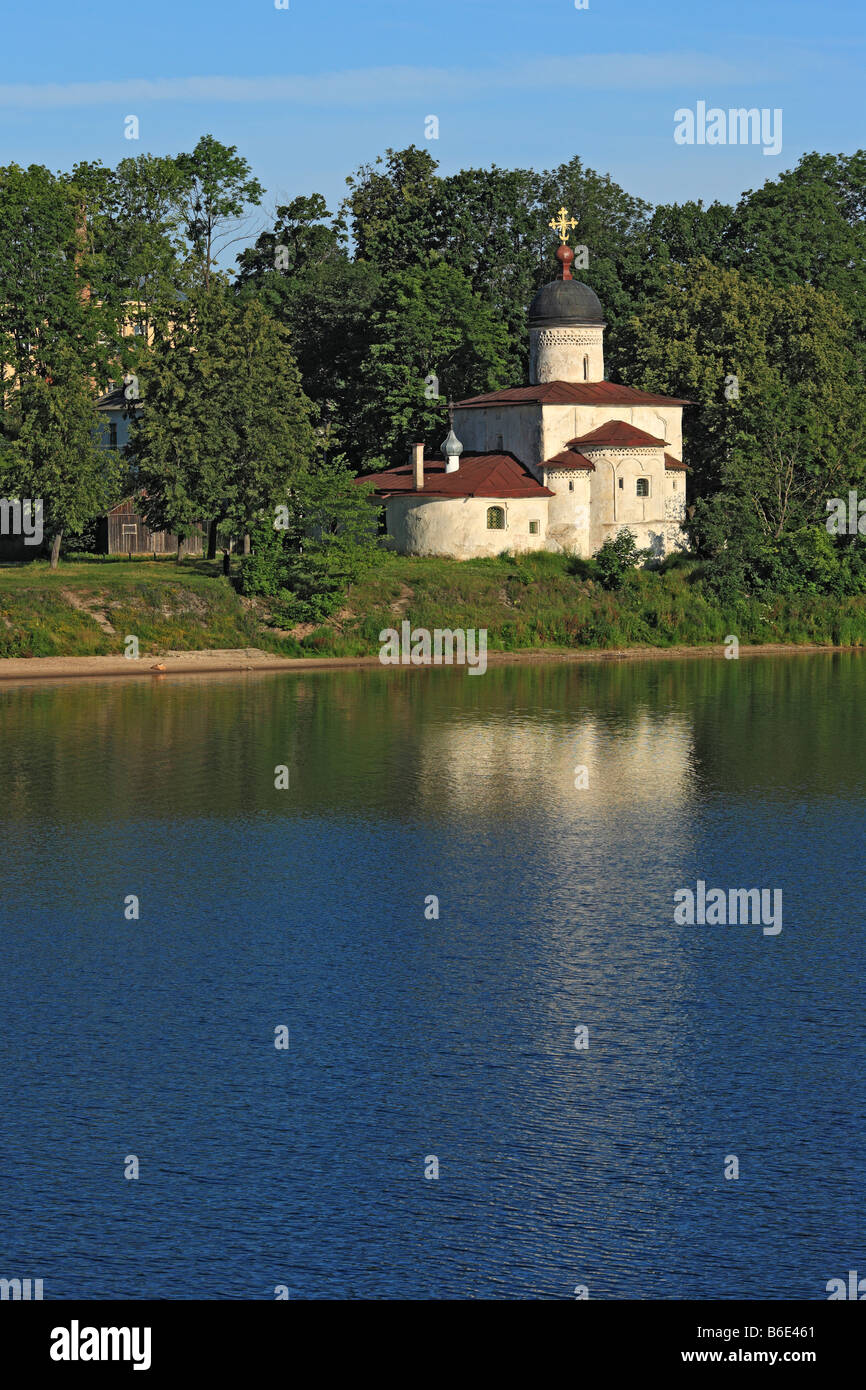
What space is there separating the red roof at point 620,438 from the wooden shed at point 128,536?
22.2 m

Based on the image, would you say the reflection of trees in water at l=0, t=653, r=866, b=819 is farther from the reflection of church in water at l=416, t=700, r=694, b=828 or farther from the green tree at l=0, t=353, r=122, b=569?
the green tree at l=0, t=353, r=122, b=569

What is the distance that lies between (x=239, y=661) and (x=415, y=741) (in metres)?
24.9

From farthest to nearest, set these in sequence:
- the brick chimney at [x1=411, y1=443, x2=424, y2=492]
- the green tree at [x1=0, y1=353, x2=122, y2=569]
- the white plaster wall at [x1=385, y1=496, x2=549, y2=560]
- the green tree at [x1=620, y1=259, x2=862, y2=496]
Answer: the green tree at [x1=620, y1=259, x2=862, y2=496] < the brick chimney at [x1=411, y1=443, x2=424, y2=492] < the white plaster wall at [x1=385, y1=496, x2=549, y2=560] < the green tree at [x1=0, y1=353, x2=122, y2=569]

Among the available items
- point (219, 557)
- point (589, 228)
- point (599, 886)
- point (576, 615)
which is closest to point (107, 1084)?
point (599, 886)

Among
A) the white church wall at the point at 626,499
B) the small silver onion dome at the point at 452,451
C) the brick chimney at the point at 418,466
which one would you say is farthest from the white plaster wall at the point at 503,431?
the brick chimney at the point at 418,466

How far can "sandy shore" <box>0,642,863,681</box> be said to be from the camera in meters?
72.3

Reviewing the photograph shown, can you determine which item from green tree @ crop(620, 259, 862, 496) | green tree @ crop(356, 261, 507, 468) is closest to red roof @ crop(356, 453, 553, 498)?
green tree @ crop(356, 261, 507, 468)

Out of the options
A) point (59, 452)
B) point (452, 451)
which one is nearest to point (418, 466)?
point (452, 451)

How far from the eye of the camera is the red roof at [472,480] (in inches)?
3516

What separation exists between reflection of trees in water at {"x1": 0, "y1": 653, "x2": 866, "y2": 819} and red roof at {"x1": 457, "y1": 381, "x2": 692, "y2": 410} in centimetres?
2296

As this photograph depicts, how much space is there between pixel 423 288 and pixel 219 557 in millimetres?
19317

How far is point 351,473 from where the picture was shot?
8588cm

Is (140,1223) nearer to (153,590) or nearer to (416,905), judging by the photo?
(416,905)

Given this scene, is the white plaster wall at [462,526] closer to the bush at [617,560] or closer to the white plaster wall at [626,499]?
the white plaster wall at [626,499]
